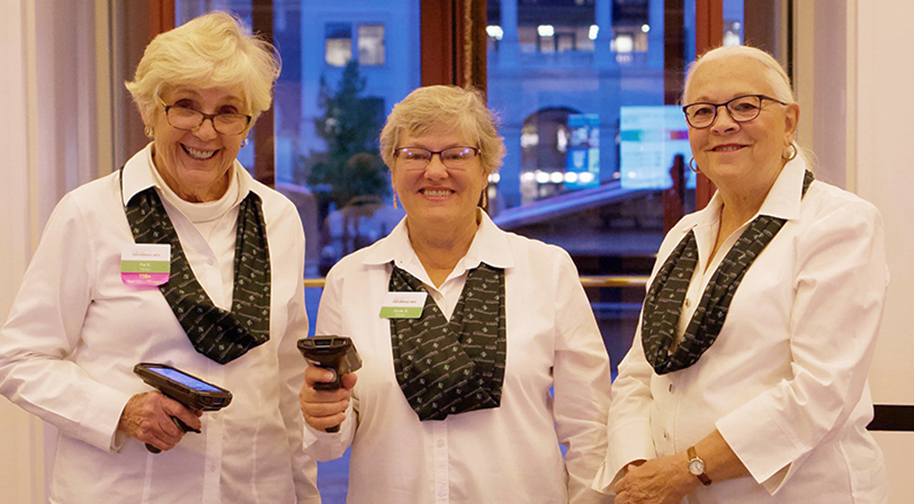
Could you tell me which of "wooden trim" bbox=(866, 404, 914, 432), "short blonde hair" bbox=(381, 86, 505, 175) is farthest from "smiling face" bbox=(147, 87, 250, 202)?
"wooden trim" bbox=(866, 404, 914, 432)

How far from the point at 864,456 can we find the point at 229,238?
1.71m

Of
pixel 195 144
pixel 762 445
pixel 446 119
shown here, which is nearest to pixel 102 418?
pixel 195 144

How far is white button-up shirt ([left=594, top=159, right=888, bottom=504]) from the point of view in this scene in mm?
1826

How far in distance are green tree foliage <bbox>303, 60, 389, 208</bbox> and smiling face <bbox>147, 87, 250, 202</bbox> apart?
1.91 metres

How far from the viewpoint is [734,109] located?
6.70 ft

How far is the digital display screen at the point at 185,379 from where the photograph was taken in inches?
73.7

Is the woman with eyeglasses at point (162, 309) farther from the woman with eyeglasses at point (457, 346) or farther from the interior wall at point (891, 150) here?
the interior wall at point (891, 150)

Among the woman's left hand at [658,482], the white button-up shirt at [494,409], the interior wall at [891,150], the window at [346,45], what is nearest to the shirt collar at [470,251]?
the white button-up shirt at [494,409]

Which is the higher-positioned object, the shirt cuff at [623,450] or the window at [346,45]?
the window at [346,45]

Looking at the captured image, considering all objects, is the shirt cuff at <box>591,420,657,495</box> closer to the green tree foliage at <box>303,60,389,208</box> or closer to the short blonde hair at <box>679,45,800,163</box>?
the short blonde hair at <box>679,45,800,163</box>

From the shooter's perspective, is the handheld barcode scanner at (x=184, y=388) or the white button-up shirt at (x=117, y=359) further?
the white button-up shirt at (x=117, y=359)

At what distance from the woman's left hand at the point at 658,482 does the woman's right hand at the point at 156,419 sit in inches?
42.4

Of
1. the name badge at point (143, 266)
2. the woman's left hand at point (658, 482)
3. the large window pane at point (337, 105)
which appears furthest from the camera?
the large window pane at point (337, 105)

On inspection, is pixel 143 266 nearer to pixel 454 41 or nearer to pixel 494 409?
pixel 494 409
